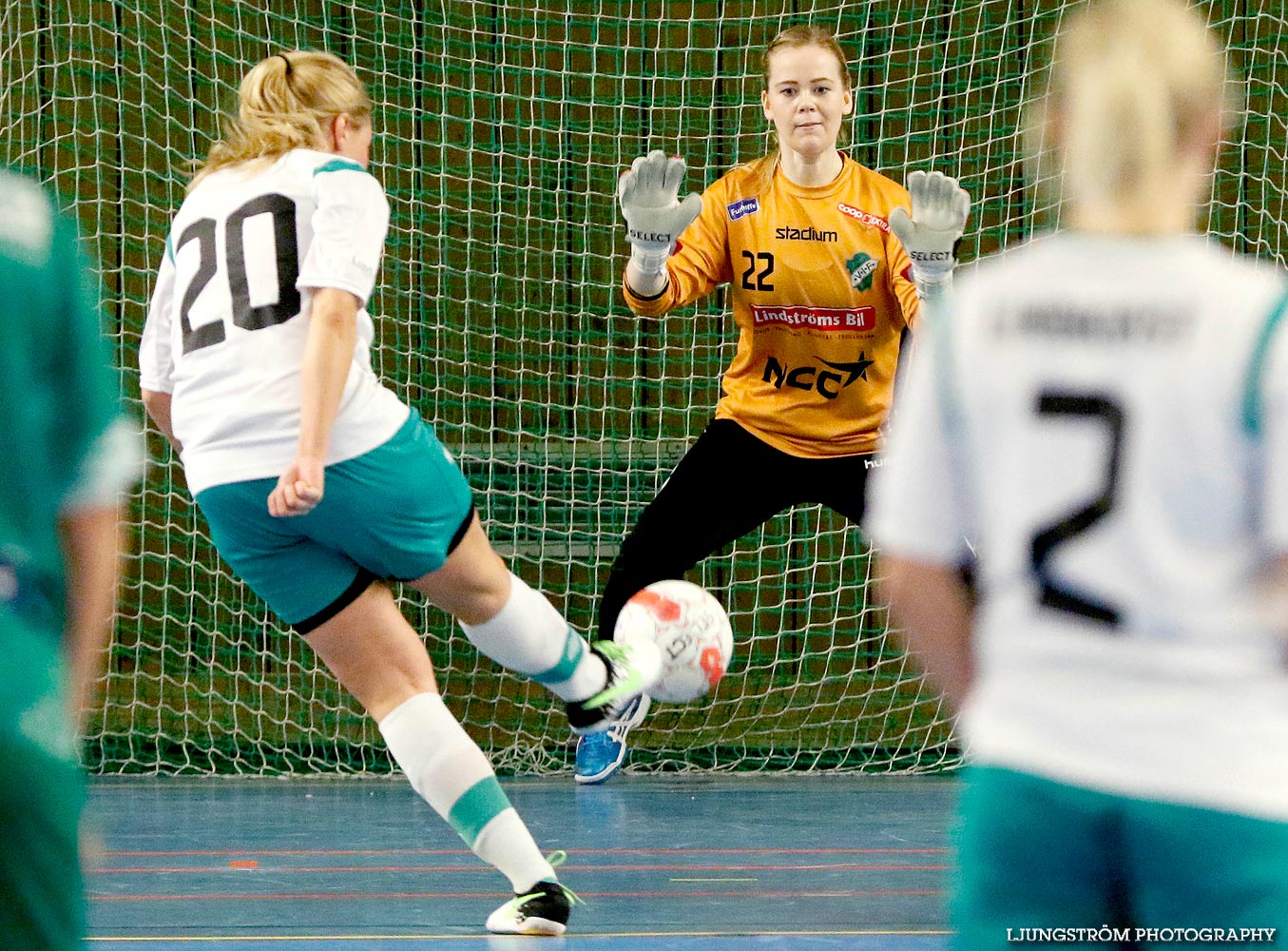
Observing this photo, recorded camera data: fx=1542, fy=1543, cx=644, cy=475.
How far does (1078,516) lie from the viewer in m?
1.12

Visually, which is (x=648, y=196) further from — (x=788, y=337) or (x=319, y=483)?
(x=319, y=483)

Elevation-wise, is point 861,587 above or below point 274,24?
below

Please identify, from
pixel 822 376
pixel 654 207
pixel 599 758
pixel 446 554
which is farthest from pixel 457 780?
pixel 599 758

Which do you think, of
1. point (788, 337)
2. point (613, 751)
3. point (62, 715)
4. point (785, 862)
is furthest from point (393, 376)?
point (62, 715)

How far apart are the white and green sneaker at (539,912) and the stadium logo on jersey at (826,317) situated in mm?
2104

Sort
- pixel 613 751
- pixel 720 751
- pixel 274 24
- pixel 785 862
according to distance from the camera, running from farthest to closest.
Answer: pixel 274 24 → pixel 720 751 → pixel 613 751 → pixel 785 862

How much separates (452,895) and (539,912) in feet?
1.90

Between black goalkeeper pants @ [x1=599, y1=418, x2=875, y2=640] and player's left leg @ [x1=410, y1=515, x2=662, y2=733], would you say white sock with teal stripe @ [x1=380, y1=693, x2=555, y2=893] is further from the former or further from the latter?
black goalkeeper pants @ [x1=599, y1=418, x2=875, y2=640]

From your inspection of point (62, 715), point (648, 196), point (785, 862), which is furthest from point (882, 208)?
point (62, 715)

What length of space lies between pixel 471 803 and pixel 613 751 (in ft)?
8.34

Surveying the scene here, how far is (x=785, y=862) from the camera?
381 centimetres

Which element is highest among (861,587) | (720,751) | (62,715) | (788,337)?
(62,715)

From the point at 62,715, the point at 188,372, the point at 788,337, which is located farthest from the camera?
the point at 788,337

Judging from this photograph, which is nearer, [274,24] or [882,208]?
[882,208]
